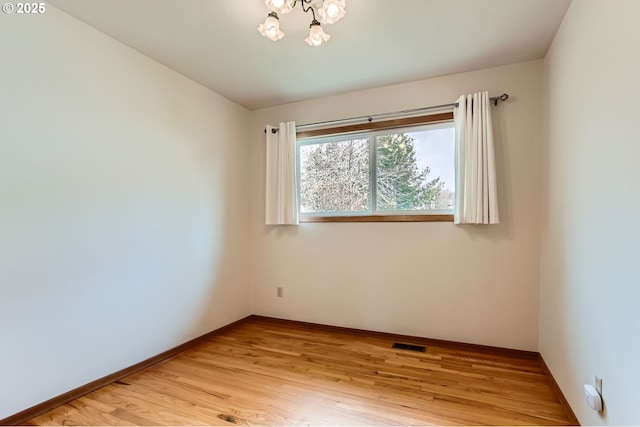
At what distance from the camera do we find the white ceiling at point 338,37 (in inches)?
73.5

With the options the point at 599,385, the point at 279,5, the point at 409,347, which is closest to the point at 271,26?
the point at 279,5

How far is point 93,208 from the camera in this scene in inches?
81.1

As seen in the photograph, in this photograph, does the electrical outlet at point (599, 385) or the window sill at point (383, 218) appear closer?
the electrical outlet at point (599, 385)

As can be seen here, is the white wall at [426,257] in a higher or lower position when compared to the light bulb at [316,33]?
lower

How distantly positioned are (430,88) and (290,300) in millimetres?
2583

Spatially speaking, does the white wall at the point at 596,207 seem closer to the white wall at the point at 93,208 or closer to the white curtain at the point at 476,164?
the white curtain at the point at 476,164

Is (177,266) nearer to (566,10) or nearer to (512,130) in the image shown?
(512,130)

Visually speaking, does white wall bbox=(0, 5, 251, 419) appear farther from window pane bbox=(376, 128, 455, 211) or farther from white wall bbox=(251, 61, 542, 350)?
window pane bbox=(376, 128, 455, 211)

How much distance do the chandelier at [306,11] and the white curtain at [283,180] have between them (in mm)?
1460

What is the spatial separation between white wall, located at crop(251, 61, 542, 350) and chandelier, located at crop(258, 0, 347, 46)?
1.33 m

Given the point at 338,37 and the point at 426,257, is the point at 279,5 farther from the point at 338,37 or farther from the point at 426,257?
the point at 426,257

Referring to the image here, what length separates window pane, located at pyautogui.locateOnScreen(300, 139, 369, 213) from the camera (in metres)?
3.14

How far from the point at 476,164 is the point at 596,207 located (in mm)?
1116

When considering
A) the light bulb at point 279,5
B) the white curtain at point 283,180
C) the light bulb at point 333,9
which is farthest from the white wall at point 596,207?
the white curtain at point 283,180
